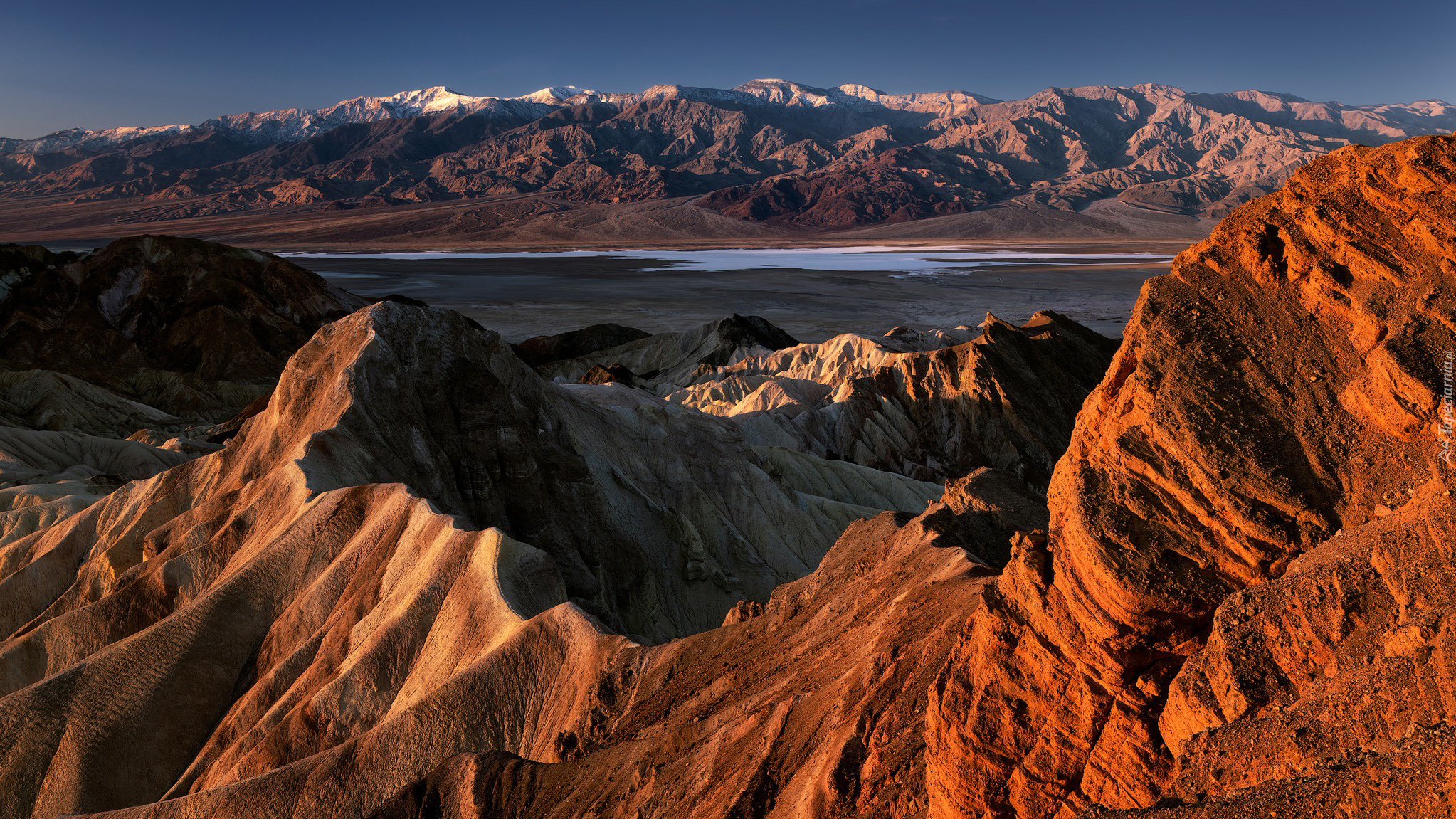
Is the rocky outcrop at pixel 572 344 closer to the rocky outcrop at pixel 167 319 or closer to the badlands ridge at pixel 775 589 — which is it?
the rocky outcrop at pixel 167 319

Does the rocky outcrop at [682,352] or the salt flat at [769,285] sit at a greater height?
the rocky outcrop at [682,352]

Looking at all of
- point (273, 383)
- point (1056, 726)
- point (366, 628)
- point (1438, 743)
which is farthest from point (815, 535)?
point (273, 383)

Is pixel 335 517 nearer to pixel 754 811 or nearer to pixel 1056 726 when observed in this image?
pixel 754 811

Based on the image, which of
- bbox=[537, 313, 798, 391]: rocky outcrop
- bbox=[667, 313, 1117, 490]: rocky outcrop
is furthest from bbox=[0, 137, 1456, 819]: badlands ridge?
bbox=[537, 313, 798, 391]: rocky outcrop

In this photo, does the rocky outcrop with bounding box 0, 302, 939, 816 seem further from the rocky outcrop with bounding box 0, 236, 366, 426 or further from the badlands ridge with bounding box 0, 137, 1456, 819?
the rocky outcrop with bounding box 0, 236, 366, 426

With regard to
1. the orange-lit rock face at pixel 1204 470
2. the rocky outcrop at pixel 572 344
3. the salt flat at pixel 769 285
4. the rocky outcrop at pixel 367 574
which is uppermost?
the orange-lit rock face at pixel 1204 470

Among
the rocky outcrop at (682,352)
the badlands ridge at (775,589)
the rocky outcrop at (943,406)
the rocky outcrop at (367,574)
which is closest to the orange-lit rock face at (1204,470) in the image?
the badlands ridge at (775,589)
